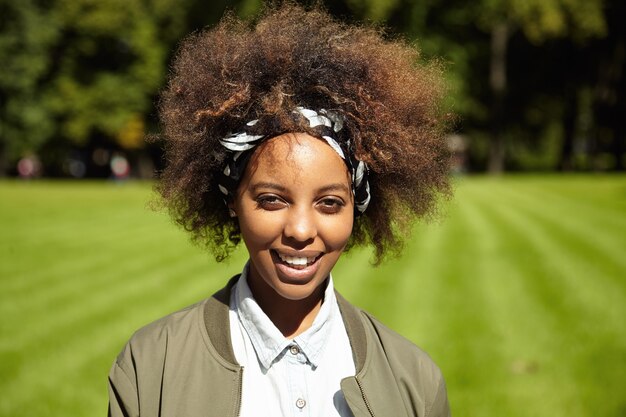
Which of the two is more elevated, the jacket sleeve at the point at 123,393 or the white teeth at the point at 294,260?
the white teeth at the point at 294,260

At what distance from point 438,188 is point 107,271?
895 centimetres

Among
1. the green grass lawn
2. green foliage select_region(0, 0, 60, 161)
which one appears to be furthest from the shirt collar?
green foliage select_region(0, 0, 60, 161)

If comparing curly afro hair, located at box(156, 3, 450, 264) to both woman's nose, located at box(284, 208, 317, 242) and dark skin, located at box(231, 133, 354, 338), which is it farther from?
woman's nose, located at box(284, 208, 317, 242)

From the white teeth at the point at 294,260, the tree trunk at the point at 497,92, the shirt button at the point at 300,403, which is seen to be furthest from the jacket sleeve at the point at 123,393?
the tree trunk at the point at 497,92

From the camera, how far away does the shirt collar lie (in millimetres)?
2254

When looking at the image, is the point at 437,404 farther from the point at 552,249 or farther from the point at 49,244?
the point at 49,244

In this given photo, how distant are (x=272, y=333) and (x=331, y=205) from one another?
476 mm

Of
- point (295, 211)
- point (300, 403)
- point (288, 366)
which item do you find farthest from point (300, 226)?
point (300, 403)

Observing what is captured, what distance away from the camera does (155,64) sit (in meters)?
38.0

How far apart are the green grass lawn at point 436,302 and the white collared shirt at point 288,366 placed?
97cm

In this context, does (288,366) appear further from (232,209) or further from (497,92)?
(497,92)

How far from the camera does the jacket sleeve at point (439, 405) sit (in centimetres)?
230

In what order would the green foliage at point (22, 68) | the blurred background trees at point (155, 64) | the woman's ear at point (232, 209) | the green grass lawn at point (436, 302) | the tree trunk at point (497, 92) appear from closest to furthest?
the woman's ear at point (232, 209)
the green grass lawn at point (436, 302)
the blurred background trees at point (155, 64)
the green foliage at point (22, 68)
the tree trunk at point (497, 92)

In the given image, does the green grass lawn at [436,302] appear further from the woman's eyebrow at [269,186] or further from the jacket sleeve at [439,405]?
the woman's eyebrow at [269,186]
